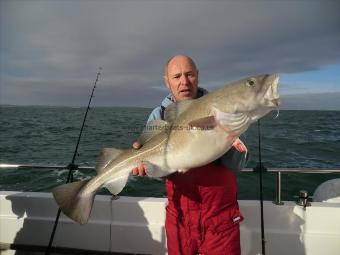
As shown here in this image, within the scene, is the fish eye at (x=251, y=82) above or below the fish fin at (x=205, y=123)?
above

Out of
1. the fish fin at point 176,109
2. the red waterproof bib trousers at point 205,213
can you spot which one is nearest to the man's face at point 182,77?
the fish fin at point 176,109

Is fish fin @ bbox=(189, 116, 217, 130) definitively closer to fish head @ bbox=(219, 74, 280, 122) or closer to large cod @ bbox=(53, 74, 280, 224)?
large cod @ bbox=(53, 74, 280, 224)

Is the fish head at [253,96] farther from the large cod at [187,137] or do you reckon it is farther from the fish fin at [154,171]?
the fish fin at [154,171]

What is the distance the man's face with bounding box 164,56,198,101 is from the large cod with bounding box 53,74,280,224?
1.54ft

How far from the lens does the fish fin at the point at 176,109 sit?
9.25 feet

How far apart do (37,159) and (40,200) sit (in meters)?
12.0

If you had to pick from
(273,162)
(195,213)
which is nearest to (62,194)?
Answer: (195,213)

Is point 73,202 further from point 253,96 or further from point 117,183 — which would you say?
point 253,96

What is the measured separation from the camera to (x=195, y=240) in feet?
9.88

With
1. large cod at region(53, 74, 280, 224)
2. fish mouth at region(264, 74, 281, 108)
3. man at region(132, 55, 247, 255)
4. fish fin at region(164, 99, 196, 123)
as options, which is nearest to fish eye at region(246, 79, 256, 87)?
large cod at region(53, 74, 280, 224)

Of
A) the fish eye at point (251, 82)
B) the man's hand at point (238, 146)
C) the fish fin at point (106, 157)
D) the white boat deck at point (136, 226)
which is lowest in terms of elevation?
the white boat deck at point (136, 226)

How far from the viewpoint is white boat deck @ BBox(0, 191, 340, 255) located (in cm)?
395

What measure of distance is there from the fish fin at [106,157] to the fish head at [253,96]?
1.20 metres

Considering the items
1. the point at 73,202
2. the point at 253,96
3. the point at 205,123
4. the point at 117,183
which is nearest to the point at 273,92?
the point at 253,96
